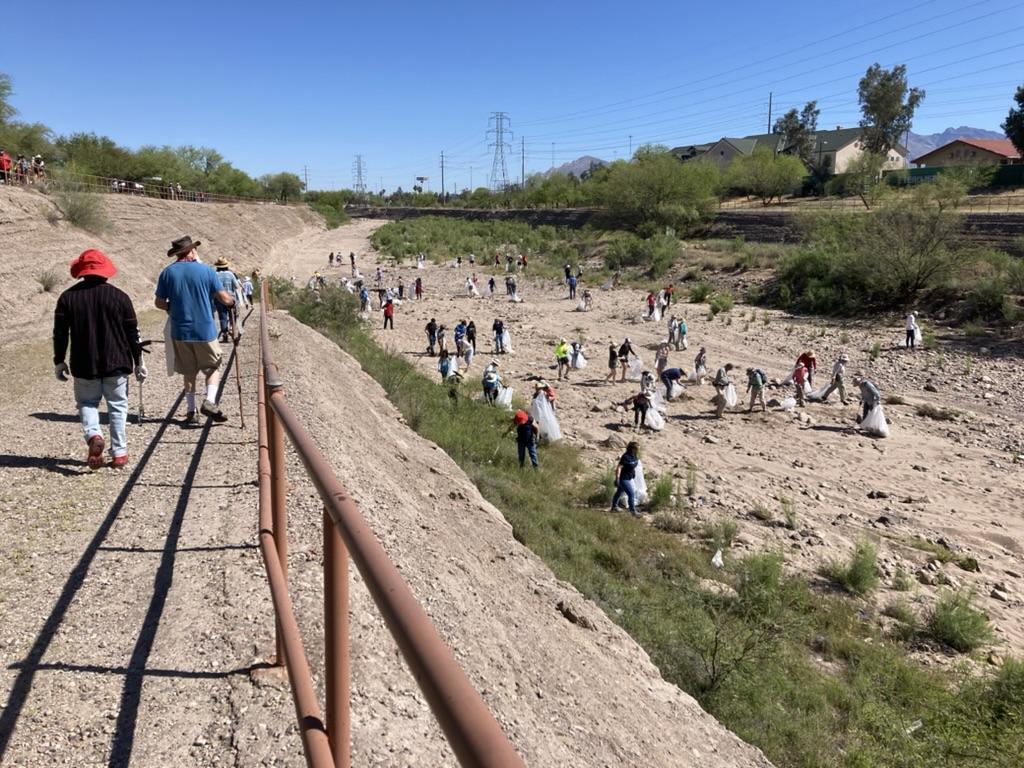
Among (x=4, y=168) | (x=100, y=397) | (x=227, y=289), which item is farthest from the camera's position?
(x=4, y=168)

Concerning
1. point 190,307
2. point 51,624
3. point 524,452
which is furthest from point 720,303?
point 51,624

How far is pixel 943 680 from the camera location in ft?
25.0

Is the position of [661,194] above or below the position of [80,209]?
above

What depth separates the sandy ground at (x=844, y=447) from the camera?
10906 millimetres

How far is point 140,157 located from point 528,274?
1666 inches

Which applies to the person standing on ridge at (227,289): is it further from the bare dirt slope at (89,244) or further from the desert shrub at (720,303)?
the desert shrub at (720,303)

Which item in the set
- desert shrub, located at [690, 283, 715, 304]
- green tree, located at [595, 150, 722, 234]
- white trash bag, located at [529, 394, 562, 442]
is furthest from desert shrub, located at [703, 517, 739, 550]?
green tree, located at [595, 150, 722, 234]

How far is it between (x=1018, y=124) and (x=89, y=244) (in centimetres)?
6580

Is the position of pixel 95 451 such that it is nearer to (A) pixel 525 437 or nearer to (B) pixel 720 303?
(A) pixel 525 437

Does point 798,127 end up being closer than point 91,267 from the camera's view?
No

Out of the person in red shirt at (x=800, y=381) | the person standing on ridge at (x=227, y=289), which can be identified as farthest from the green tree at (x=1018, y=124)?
the person standing on ridge at (x=227, y=289)

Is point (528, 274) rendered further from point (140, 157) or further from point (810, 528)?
point (140, 157)

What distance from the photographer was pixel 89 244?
80.7ft

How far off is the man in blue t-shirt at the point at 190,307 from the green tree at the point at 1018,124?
6817 cm
